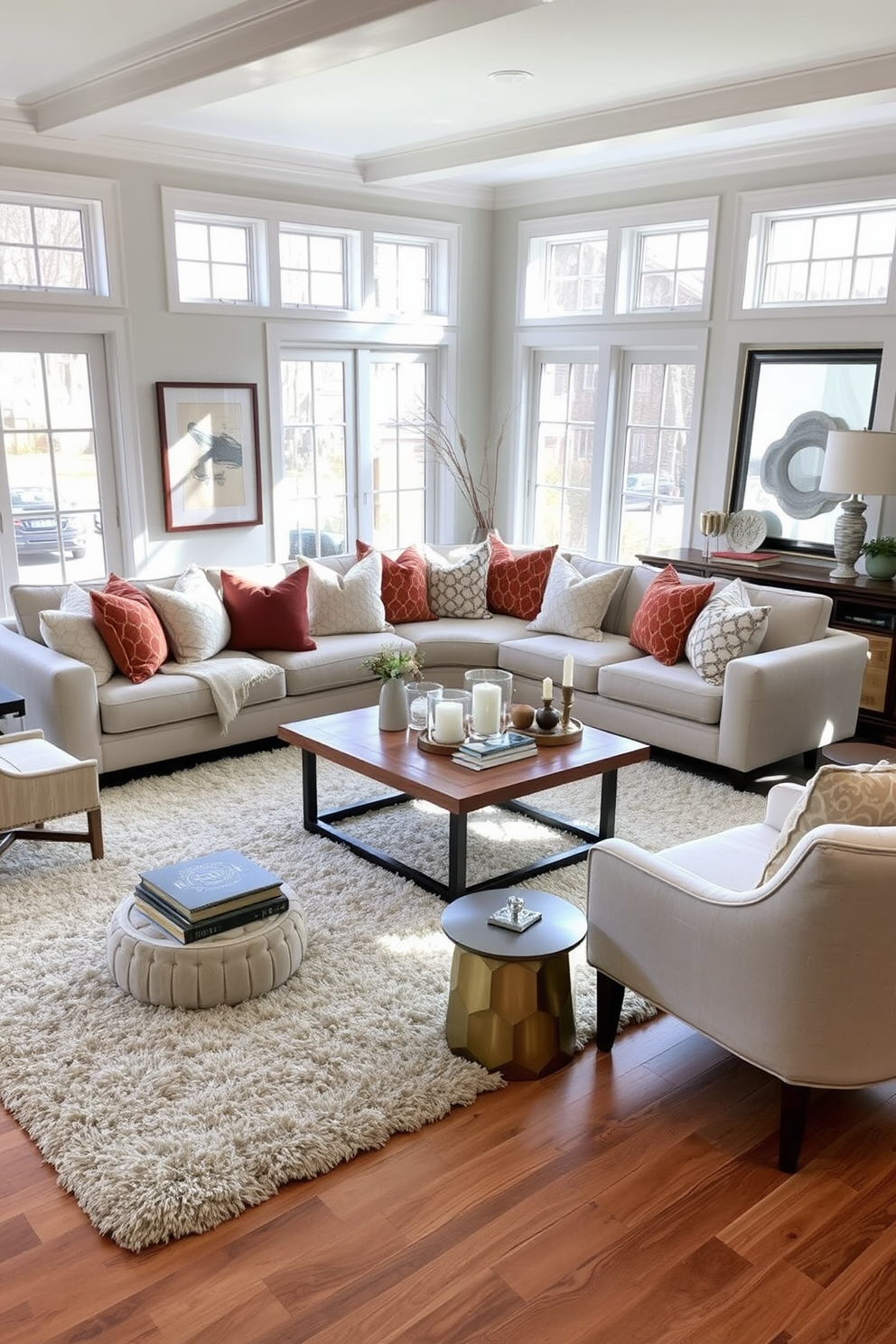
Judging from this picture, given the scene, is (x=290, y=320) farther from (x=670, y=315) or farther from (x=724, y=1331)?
(x=724, y=1331)

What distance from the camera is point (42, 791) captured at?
3.74m

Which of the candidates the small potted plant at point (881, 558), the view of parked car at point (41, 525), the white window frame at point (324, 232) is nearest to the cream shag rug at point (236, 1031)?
the small potted plant at point (881, 558)

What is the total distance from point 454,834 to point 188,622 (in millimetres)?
2019

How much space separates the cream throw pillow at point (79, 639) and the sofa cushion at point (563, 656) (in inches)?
78.4

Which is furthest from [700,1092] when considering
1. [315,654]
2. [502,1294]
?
[315,654]

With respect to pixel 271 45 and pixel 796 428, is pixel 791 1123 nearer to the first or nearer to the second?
pixel 271 45

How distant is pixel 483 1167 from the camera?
2.48 m

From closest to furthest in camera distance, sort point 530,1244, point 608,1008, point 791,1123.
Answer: point 530,1244 → point 791,1123 → point 608,1008

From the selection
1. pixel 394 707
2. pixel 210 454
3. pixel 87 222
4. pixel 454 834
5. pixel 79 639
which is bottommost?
pixel 454 834

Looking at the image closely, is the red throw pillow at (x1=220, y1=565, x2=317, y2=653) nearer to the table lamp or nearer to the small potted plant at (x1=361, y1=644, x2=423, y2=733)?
the small potted plant at (x1=361, y1=644, x2=423, y2=733)

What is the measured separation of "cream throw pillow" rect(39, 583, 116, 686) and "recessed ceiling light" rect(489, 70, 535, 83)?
2.85m

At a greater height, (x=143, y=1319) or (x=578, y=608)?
(x=578, y=608)

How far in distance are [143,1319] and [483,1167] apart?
0.79m

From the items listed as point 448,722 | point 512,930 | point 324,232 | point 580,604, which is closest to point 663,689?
point 580,604
